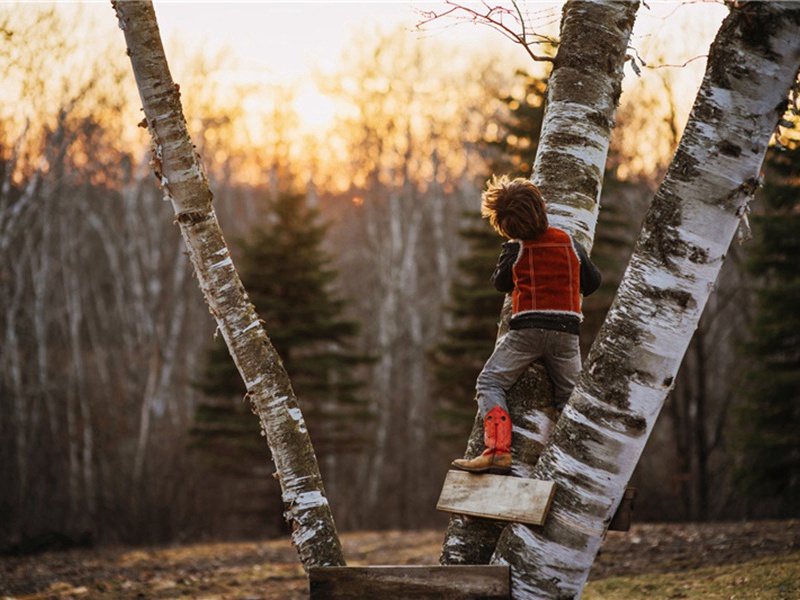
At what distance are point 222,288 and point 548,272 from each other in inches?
69.9

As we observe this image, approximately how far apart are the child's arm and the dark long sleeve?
1.07 feet

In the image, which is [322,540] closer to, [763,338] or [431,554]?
[431,554]

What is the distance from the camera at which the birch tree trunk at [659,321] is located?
347cm

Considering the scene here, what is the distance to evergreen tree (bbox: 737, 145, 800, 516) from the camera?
12367mm

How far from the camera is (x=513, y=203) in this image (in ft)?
13.1

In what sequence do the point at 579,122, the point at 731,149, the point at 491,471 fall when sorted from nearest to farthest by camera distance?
1. the point at 731,149
2. the point at 491,471
3. the point at 579,122

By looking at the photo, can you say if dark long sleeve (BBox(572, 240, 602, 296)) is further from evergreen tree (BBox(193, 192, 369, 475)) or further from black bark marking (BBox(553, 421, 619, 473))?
evergreen tree (BBox(193, 192, 369, 475))

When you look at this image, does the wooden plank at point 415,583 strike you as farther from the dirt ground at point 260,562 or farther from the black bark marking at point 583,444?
the dirt ground at point 260,562

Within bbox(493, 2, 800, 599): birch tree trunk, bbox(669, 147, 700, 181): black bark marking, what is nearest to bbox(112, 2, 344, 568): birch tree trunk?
bbox(493, 2, 800, 599): birch tree trunk

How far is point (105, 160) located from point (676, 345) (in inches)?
876

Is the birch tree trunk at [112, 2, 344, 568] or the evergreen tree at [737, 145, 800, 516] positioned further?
the evergreen tree at [737, 145, 800, 516]

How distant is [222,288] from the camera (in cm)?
430

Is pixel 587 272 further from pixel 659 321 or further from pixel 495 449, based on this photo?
pixel 495 449

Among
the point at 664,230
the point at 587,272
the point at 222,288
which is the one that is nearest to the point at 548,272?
the point at 587,272
